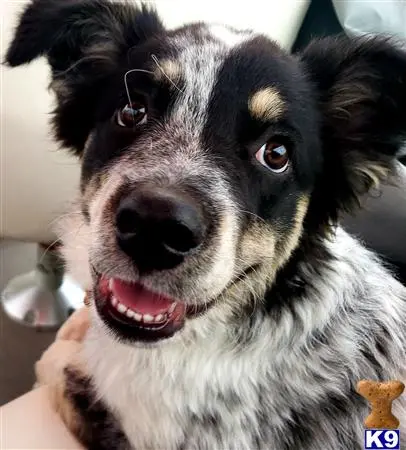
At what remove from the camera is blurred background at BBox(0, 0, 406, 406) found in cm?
199

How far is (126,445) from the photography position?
1.58 metres

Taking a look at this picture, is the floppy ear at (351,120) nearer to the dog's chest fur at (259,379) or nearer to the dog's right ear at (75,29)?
the dog's chest fur at (259,379)

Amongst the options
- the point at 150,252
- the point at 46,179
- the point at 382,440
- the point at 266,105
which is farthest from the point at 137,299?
the point at 46,179

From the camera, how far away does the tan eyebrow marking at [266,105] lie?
135cm

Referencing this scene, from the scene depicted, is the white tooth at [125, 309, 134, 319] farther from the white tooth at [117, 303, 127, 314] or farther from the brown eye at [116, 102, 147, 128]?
the brown eye at [116, 102, 147, 128]

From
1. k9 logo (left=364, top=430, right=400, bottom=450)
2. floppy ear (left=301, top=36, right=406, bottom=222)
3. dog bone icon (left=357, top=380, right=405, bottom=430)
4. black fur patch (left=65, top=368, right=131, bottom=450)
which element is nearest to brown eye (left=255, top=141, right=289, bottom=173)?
floppy ear (left=301, top=36, right=406, bottom=222)

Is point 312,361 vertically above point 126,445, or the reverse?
point 312,361

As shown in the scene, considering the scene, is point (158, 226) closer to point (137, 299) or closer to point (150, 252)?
point (150, 252)

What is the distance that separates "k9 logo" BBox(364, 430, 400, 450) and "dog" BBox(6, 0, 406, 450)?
0.44 feet

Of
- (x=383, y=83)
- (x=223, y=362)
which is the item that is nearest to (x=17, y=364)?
(x=223, y=362)

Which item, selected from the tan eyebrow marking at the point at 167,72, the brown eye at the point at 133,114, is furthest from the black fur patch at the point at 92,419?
the tan eyebrow marking at the point at 167,72

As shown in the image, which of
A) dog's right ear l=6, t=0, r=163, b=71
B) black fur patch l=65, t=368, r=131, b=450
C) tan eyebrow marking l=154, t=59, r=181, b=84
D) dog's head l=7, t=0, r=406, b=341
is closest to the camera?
dog's head l=7, t=0, r=406, b=341

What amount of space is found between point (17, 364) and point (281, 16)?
175cm

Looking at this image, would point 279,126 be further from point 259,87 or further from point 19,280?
point 19,280
